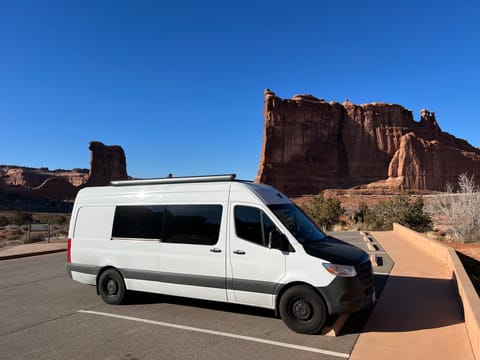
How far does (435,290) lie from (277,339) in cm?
442

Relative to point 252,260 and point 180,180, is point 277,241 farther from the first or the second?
point 180,180

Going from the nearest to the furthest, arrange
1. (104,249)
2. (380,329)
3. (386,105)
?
(380,329) < (104,249) < (386,105)

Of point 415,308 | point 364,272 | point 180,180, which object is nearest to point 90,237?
point 180,180

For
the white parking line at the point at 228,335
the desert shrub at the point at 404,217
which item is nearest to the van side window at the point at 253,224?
the white parking line at the point at 228,335

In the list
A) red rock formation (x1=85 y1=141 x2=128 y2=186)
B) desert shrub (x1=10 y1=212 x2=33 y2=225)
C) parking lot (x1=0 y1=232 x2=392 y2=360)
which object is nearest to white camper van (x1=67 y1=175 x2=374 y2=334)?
parking lot (x1=0 y1=232 x2=392 y2=360)

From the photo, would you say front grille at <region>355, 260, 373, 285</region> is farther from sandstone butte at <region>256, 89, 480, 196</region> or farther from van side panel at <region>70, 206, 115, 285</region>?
sandstone butte at <region>256, 89, 480, 196</region>

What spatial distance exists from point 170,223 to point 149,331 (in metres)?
1.84

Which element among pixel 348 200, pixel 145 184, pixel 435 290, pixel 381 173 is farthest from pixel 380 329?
pixel 381 173

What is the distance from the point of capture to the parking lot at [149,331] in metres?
4.72

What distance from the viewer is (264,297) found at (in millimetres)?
5551

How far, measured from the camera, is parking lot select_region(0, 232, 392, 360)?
472 cm

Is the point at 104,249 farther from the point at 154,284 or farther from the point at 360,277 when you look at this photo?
the point at 360,277

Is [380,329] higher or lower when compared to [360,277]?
lower

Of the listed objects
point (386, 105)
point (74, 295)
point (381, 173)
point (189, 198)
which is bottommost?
point (74, 295)
